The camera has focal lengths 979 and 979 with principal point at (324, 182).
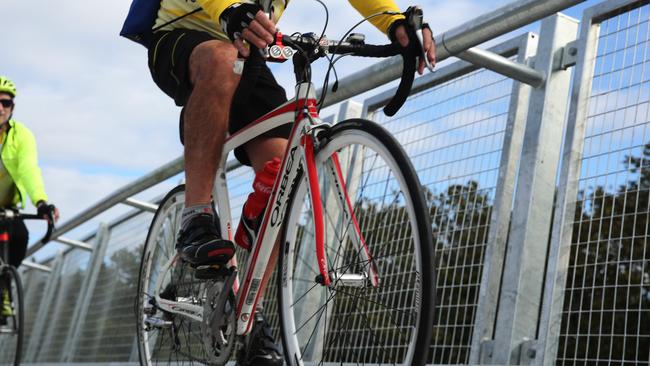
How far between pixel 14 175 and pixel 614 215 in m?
4.38

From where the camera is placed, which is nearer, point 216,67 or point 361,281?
point 361,281

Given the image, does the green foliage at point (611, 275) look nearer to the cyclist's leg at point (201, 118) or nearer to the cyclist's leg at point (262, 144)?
the cyclist's leg at point (262, 144)

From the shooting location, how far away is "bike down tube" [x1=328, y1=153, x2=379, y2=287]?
242 cm

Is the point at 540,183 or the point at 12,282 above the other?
the point at 540,183

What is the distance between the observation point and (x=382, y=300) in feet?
12.8

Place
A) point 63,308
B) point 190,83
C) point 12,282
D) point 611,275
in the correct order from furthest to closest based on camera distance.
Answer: point 63,308 → point 12,282 → point 190,83 → point 611,275

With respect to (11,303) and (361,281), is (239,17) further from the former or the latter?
(11,303)

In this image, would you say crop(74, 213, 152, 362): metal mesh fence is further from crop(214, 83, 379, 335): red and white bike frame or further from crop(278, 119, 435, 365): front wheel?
crop(214, 83, 379, 335): red and white bike frame

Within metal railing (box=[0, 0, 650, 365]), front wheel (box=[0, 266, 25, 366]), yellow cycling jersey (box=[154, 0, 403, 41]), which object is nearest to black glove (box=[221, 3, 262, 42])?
yellow cycling jersey (box=[154, 0, 403, 41])

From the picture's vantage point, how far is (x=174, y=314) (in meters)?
3.44

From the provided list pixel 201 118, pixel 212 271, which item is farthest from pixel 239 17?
pixel 212 271

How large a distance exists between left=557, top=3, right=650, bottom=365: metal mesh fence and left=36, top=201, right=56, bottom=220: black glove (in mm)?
3567

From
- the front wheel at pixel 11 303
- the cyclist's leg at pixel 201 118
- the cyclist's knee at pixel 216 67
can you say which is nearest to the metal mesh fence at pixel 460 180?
the cyclist's leg at pixel 201 118

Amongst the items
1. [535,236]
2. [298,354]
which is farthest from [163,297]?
[535,236]
